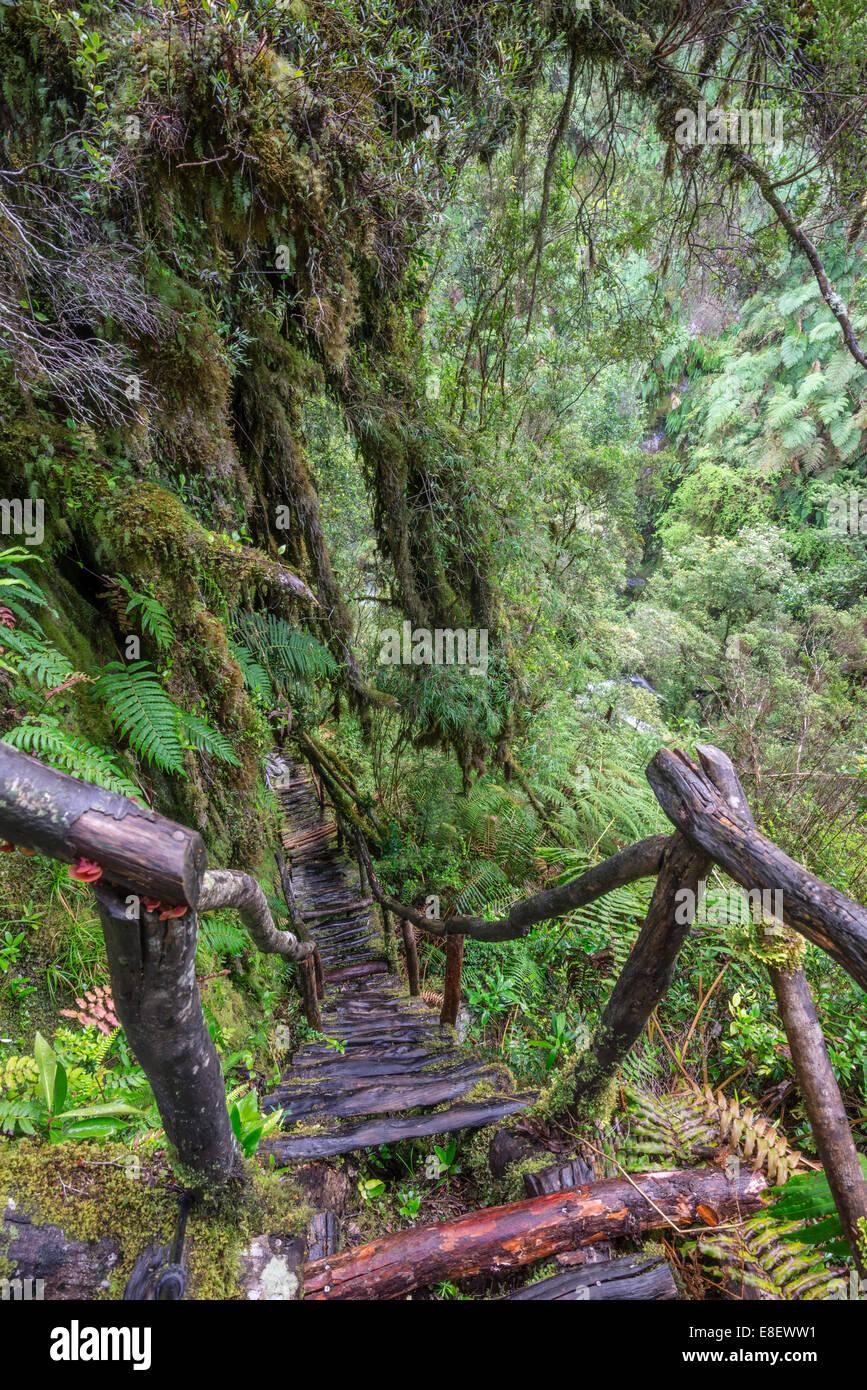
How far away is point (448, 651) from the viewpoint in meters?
5.34

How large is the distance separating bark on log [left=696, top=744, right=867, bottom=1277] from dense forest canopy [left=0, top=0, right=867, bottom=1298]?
15 cm

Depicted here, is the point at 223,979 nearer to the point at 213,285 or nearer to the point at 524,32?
the point at 213,285

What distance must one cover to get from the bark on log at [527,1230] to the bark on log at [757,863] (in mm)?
1265

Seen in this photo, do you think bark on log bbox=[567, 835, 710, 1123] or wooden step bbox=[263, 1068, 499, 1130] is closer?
bark on log bbox=[567, 835, 710, 1123]

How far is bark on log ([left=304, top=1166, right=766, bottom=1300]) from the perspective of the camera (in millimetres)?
1680

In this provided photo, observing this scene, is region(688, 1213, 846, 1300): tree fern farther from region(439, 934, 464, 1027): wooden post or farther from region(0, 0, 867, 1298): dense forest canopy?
region(439, 934, 464, 1027): wooden post

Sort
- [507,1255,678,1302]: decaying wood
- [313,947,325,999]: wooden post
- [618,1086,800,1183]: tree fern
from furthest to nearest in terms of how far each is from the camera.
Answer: [313,947,325,999]: wooden post < [618,1086,800,1183]: tree fern < [507,1255,678,1302]: decaying wood

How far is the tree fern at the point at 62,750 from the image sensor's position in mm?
2254

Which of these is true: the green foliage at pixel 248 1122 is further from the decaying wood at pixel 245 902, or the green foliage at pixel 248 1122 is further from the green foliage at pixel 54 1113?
the decaying wood at pixel 245 902

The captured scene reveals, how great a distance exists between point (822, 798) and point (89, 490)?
23.0 ft

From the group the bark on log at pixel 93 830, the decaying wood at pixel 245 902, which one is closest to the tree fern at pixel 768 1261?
the decaying wood at pixel 245 902

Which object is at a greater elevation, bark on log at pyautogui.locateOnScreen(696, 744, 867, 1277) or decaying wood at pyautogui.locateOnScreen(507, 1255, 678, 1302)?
bark on log at pyautogui.locateOnScreen(696, 744, 867, 1277)

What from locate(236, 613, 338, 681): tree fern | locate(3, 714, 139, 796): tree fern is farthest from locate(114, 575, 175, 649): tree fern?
locate(236, 613, 338, 681): tree fern
